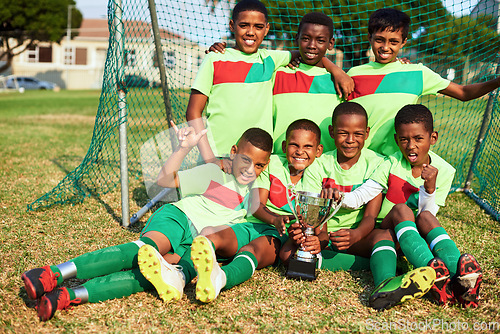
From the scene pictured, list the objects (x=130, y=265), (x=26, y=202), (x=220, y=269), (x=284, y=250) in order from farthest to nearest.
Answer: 1. (x=26, y=202)
2. (x=284, y=250)
3. (x=130, y=265)
4. (x=220, y=269)

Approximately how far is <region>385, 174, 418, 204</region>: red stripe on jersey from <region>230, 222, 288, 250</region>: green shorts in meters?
0.73

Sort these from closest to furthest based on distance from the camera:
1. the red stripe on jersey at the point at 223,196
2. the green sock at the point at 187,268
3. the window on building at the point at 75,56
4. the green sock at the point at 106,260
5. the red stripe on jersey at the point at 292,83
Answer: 1. the green sock at the point at 106,260
2. the green sock at the point at 187,268
3. the red stripe on jersey at the point at 223,196
4. the red stripe on jersey at the point at 292,83
5. the window on building at the point at 75,56

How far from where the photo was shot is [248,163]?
289cm

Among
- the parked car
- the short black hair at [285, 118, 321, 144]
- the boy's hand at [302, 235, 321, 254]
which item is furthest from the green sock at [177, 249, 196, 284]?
A: the parked car

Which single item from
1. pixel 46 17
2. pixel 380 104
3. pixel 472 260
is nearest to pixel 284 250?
pixel 472 260

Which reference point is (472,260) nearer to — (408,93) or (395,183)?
(395,183)

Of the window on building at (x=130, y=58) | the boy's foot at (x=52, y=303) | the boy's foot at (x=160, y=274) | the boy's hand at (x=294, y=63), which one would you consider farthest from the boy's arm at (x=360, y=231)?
the window on building at (x=130, y=58)

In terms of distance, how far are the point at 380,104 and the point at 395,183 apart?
0.64 meters

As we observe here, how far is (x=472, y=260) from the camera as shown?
2.22 m

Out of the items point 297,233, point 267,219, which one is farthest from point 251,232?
point 297,233

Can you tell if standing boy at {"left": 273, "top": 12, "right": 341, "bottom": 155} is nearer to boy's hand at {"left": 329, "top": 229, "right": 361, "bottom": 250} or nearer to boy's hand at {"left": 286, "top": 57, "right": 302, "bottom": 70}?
boy's hand at {"left": 286, "top": 57, "right": 302, "bottom": 70}

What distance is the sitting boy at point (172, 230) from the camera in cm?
222

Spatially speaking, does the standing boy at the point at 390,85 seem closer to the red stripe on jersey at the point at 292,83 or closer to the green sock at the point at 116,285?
the red stripe on jersey at the point at 292,83

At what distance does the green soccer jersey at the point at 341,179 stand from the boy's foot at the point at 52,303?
153 cm
